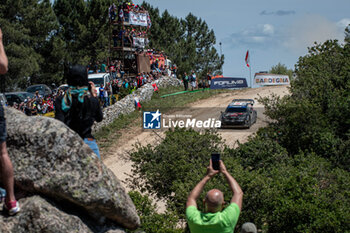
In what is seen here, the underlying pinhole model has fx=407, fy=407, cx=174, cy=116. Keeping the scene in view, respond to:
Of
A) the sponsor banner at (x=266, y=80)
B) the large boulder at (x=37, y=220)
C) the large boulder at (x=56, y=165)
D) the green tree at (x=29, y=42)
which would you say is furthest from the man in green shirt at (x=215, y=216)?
the sponsor banner at (x=266, y=80)

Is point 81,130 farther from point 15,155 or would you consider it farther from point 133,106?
point 133,106

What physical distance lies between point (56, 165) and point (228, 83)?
39045 mm

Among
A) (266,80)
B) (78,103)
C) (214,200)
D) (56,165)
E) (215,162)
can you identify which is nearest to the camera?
(214,200)

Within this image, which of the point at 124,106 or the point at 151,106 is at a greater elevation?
the point at 124,106

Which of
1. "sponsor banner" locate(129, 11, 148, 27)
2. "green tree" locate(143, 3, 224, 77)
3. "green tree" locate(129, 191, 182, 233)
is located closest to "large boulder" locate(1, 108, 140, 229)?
"green tree" locate(129, 191, 182, 233)

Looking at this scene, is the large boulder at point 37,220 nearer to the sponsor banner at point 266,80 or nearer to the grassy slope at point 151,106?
the grassy slope at point 151,106

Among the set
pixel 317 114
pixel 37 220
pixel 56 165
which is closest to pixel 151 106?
pixel 317 114

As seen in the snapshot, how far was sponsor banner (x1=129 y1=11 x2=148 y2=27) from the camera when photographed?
1586 inches

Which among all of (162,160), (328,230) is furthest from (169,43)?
(328,230)

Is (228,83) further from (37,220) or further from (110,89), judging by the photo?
(37,220)

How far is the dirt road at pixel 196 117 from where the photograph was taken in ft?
84.4

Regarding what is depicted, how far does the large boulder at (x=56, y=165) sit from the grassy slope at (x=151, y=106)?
22862 mm

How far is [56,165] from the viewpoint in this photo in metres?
5.30

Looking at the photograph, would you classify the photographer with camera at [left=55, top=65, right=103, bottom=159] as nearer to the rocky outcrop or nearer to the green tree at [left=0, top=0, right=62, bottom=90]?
the rocky outcrop
